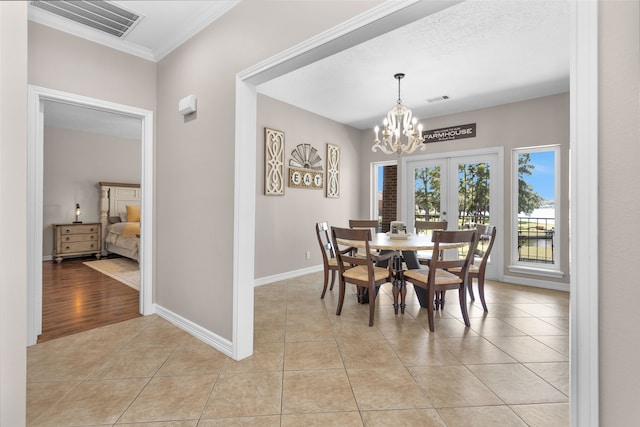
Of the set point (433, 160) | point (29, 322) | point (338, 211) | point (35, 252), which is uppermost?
point (433, 160)

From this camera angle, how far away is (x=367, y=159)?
19.8 ft

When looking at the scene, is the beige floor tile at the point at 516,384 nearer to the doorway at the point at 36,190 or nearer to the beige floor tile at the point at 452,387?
the beige floor tile at the point at 452,387

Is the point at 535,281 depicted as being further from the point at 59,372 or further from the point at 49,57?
the point at 49,57

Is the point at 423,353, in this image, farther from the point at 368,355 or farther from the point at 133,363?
the point at 133,363

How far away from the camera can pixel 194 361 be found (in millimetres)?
2150

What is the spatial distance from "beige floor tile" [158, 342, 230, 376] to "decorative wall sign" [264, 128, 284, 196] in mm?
2398

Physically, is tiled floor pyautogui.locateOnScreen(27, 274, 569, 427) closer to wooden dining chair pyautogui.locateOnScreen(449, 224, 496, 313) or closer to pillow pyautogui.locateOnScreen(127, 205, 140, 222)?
wooden dining chair pyautogui.locateOnScreen(449, 224, 496, 313)

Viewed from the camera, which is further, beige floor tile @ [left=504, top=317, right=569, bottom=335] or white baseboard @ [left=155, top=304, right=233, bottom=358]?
beige floor tile @ [left=504, top=317, right=569, bottom=335]

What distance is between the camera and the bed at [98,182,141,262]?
5.91 metres

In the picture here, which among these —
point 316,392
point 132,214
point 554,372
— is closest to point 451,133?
point 554,372

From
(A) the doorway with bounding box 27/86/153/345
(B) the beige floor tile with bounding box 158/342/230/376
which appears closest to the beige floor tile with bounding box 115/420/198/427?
(B) the beige floor tile with bounding box 158/342/230/376

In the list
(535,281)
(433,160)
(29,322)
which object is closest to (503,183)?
(433,160)

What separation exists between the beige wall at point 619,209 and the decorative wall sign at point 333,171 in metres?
4.45

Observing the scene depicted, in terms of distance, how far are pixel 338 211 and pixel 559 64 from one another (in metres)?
3.65
